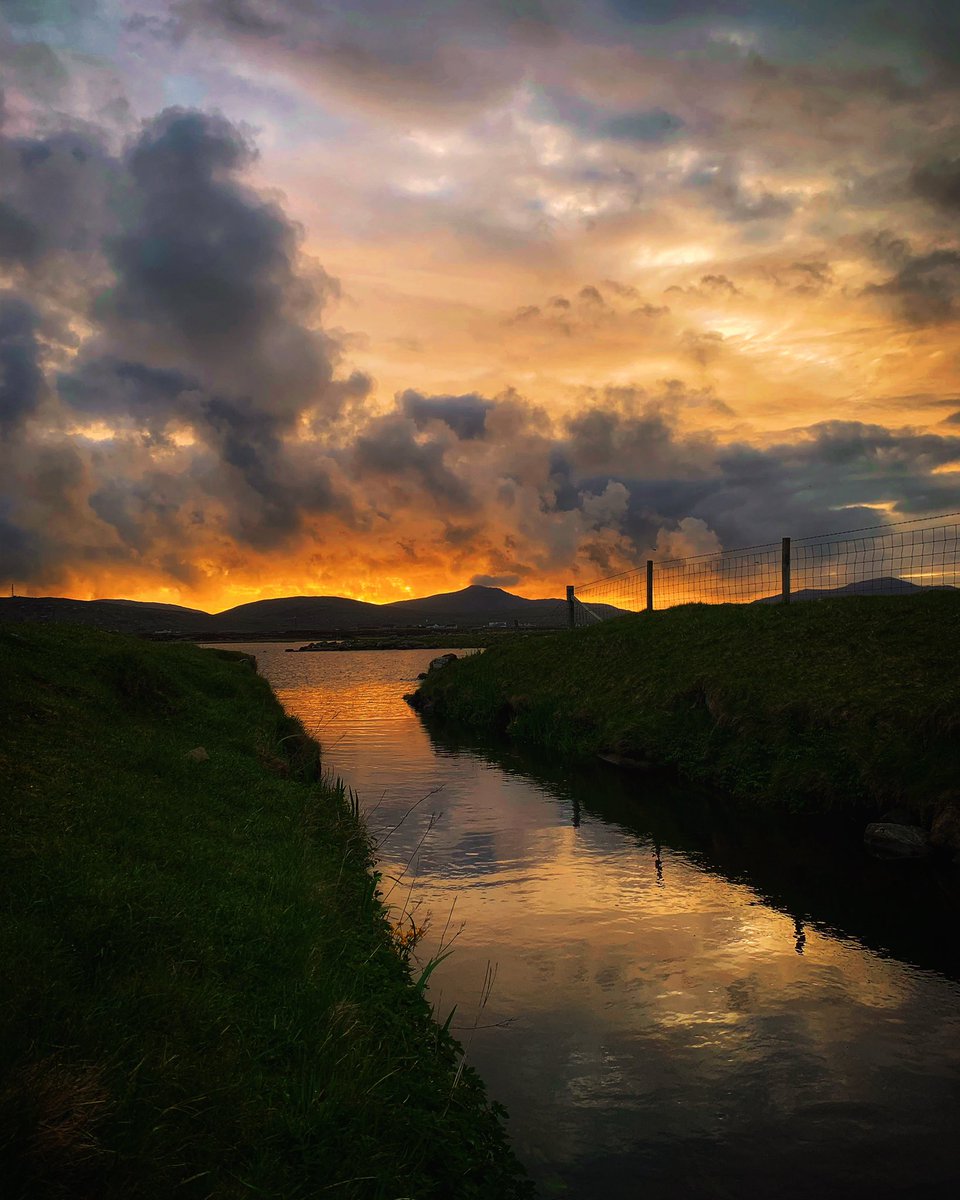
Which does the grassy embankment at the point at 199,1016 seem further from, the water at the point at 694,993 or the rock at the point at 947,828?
the rock at the point at 947,828

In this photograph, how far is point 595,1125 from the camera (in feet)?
24.3

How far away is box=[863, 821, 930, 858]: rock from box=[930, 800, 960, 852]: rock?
0.62ft

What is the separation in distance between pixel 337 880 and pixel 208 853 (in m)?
1.96

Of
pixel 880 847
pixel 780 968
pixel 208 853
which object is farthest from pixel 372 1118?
pixel 880 847

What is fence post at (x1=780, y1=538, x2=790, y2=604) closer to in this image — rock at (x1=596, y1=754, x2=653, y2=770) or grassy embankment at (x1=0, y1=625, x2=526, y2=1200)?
rock at (x1=596, y1=754, x2=653, y2=770)

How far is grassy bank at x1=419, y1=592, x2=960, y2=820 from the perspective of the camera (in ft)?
59.6

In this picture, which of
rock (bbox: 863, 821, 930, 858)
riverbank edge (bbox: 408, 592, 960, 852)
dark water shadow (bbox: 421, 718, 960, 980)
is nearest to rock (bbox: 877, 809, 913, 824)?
riverbank edge (bbox: 408, 592, 960, 852)

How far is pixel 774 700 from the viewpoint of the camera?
22.6 metres


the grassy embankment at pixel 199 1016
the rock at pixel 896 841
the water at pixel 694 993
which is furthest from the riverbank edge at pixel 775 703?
the grassy embankment at pixel 199 1016

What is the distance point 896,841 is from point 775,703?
6.88 metres

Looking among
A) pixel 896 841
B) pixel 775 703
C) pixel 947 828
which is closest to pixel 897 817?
pixel 896 841

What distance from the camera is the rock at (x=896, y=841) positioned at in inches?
611

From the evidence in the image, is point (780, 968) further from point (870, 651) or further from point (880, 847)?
point (870, 651)

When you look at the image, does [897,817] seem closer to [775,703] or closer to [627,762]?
[775,703]
